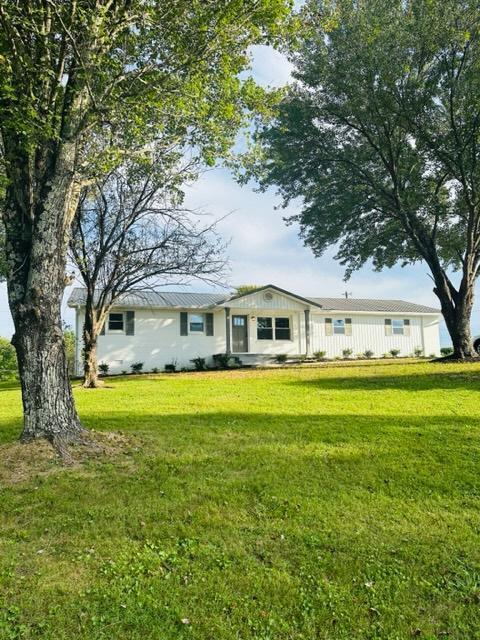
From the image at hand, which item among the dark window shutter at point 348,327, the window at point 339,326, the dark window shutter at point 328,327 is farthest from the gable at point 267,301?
the dark window shutter at point 348,327

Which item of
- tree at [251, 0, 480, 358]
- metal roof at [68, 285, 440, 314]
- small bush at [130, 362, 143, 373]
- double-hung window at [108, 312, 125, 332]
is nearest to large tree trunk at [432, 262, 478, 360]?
tree at [251, 0, 480, 358]

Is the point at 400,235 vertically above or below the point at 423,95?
below

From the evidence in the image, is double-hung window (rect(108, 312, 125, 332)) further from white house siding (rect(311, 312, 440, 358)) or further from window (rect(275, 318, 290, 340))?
white house siding (rect(311, 312, 440, 358))

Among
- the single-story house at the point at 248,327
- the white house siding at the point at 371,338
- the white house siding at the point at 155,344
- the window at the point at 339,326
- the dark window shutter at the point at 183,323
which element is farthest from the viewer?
the window at the point at 339,326

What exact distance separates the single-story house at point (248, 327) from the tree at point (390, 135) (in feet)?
18.0

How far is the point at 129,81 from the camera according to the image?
22.1ft

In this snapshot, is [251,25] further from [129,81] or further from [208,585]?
[208,585]

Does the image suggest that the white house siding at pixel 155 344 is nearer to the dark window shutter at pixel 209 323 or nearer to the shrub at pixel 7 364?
the dark window shutter at pixel 209 323

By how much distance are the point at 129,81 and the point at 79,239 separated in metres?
9.78

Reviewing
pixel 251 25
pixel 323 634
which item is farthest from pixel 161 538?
pixel 251 25

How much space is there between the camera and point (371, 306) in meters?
28.1

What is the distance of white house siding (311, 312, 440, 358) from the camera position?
26.4 metres

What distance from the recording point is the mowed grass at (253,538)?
2984mm

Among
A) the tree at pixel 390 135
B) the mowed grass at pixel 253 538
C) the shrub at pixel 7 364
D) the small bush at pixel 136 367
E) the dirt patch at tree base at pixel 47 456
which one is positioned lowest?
the mowed grass at pixel 253 538
